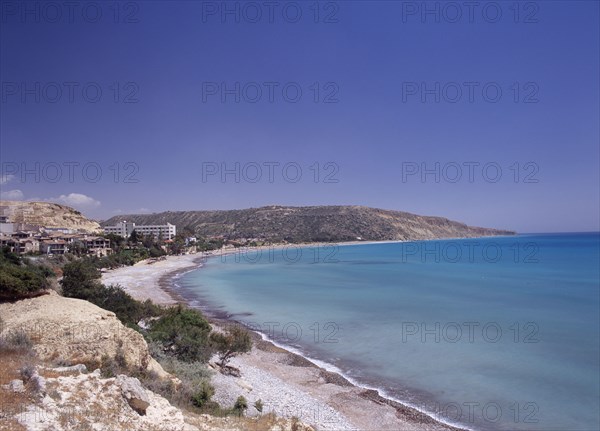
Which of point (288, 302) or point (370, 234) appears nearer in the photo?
point (288, 302)

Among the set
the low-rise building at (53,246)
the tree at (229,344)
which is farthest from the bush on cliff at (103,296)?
the low-rise building at (53,246)

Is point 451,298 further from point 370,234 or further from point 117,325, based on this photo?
point 370,234

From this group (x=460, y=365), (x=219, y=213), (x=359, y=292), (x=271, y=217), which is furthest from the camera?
(x=219, y=213)

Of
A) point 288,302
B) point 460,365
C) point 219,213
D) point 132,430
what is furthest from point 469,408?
point 219,213

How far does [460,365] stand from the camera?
686 inches

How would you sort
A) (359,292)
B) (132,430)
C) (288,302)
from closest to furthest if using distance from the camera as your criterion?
(132,430), (288,302), (359,292)

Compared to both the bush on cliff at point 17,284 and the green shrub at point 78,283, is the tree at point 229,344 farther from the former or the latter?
the green shrub at point 78,283

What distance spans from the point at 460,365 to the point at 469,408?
14.7 ft

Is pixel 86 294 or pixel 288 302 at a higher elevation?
pixel 86 294

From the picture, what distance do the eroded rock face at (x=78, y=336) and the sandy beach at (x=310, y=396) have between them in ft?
9.09

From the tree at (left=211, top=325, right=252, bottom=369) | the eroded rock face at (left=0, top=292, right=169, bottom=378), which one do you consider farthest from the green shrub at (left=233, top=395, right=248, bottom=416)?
the tree at (left=211, top=325, right=252, bottom=369)

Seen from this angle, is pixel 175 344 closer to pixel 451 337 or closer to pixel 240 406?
pixel 240 406

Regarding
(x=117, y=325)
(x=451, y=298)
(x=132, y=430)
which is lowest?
(x=451, y=298)

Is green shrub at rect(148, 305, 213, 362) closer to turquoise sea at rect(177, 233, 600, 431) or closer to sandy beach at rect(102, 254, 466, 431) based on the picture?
sandy beach at rect(102, 254, 466, 431)
